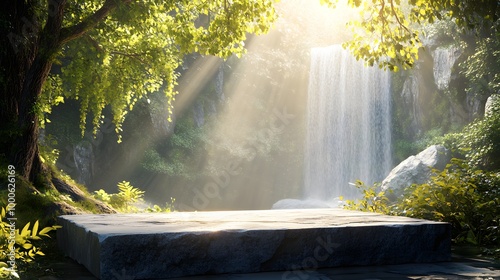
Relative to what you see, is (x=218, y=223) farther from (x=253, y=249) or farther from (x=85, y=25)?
(x=85, y=25)

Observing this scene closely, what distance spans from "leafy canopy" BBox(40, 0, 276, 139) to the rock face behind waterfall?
1481 centimetres

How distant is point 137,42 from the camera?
1241cm

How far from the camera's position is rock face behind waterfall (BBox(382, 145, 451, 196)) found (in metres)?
24.8

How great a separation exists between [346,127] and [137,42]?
2337 cm

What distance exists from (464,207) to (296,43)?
34491 mm

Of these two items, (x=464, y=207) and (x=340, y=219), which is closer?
(x=340, y=219)

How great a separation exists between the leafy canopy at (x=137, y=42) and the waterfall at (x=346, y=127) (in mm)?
22138

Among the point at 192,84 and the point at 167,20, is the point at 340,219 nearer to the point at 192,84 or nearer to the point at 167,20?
the point at 167,20

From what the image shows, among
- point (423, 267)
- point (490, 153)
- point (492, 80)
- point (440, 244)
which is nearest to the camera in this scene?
point (423, 267)

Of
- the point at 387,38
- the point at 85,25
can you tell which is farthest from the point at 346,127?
the point at 387,38

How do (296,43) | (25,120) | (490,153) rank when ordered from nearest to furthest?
(25,120) < (490,153) < (296,43)

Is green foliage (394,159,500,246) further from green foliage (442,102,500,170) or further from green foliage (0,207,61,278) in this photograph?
green foliage (442,102,500,170)

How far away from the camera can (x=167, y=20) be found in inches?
487

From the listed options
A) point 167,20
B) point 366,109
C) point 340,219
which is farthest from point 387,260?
point 366,109
